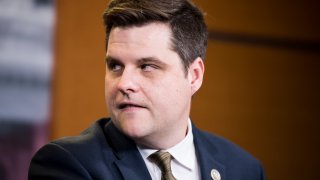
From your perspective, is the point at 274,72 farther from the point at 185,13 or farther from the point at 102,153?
the point at 102,153

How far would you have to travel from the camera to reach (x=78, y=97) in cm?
280

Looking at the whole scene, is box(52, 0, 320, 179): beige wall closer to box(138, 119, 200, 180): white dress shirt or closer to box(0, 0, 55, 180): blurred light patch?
box(0, 0, 55, 180): blurred light patch

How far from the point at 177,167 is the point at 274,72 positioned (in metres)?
1.77

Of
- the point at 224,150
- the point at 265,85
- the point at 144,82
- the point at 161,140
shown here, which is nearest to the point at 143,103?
the point at 144,82

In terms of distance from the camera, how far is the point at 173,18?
172 centimetres

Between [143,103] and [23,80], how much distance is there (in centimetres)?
120

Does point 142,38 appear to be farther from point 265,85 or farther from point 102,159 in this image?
point 265,85

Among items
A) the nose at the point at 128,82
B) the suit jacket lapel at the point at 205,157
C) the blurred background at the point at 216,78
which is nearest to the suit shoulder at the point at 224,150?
the suit jacket lapel at the point at 205,157

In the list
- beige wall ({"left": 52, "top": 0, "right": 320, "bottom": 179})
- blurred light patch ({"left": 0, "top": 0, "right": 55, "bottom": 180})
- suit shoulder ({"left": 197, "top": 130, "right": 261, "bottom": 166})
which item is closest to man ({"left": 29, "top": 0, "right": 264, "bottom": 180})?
suit shoulder ({"left": 197, "top": 130, "right": 261, "bottom": 166})

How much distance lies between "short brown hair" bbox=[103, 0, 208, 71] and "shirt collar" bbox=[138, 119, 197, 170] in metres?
0.26

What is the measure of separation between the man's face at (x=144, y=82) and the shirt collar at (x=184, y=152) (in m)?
0.04

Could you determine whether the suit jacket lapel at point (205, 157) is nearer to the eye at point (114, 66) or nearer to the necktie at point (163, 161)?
the necktie at point (163, 161)

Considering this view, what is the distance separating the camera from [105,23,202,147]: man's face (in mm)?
1621

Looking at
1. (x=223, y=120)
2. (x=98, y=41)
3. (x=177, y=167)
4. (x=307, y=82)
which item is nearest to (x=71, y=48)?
(x=98, y=41)
